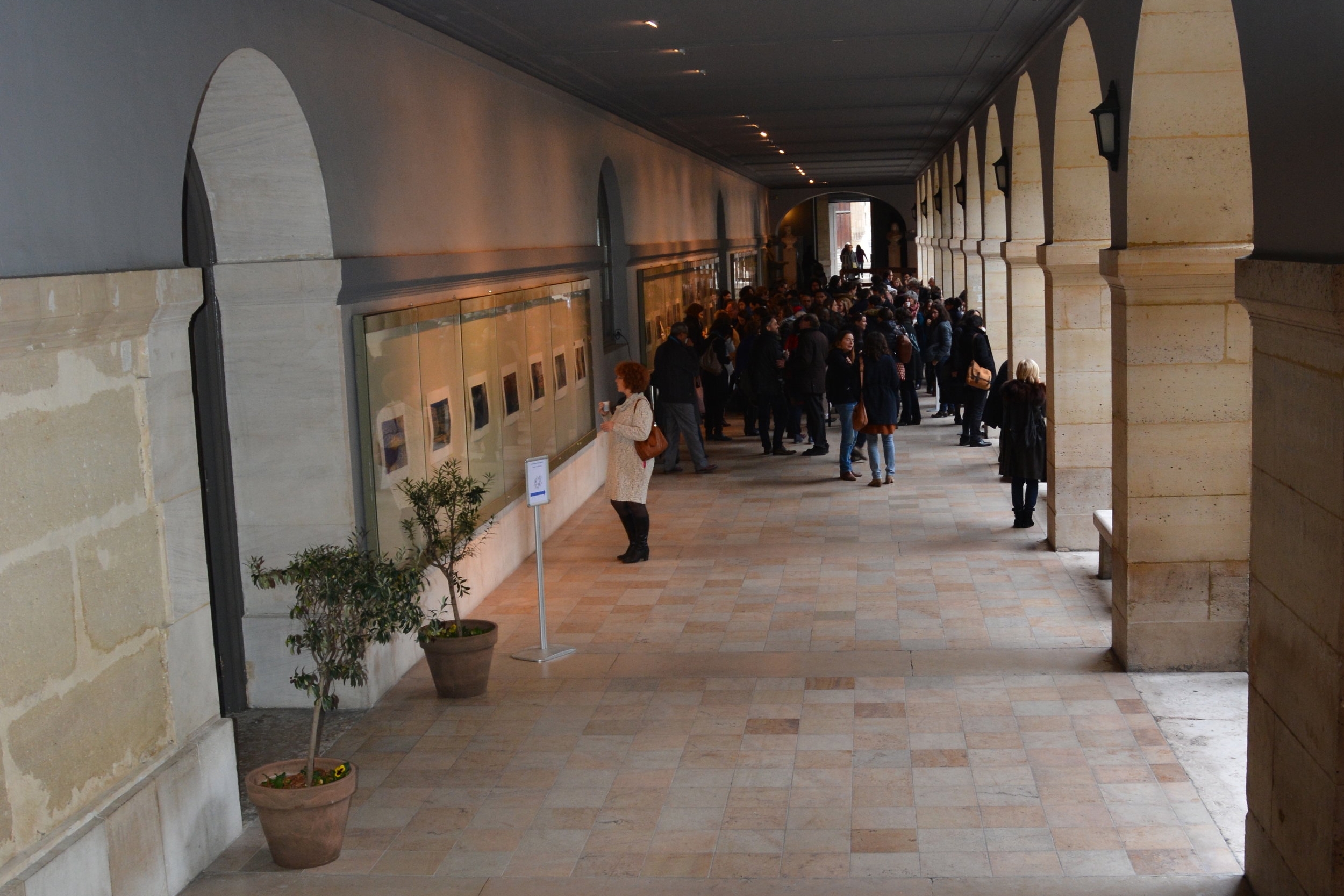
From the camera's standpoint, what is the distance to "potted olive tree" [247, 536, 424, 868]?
5254 mm

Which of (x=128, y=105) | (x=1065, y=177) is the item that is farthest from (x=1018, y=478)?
(x=128, y=105)

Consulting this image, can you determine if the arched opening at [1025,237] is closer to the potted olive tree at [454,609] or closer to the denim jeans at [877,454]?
the denim jeans at [877,454]

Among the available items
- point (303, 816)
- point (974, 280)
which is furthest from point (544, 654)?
point (974, 280)

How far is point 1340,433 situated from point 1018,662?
12.9ft

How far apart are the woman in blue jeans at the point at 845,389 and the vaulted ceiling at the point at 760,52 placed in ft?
8.54

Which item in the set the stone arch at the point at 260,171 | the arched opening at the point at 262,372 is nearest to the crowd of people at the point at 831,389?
the arched opening at the point at 262,372

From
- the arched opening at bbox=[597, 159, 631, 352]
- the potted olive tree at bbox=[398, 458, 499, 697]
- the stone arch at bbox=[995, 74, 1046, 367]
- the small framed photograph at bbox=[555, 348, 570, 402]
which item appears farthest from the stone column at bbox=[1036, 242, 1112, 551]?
the arched opening at bbox=[597, 159, 631, 352]

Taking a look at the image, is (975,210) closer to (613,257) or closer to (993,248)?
(993,248)

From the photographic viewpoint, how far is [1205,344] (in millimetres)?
7258

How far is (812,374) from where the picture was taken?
15.2m

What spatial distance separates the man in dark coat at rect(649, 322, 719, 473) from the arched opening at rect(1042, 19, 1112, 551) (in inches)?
167

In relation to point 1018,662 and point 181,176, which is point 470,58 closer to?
point 181,176

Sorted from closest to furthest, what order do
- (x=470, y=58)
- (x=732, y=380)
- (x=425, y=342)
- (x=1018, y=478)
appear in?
(x=425, y=342) < (x=470, y=58) < (x=1018, y=478) < (x=732, y=380)

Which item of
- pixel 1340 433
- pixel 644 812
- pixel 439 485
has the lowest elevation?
pixel 644 812
